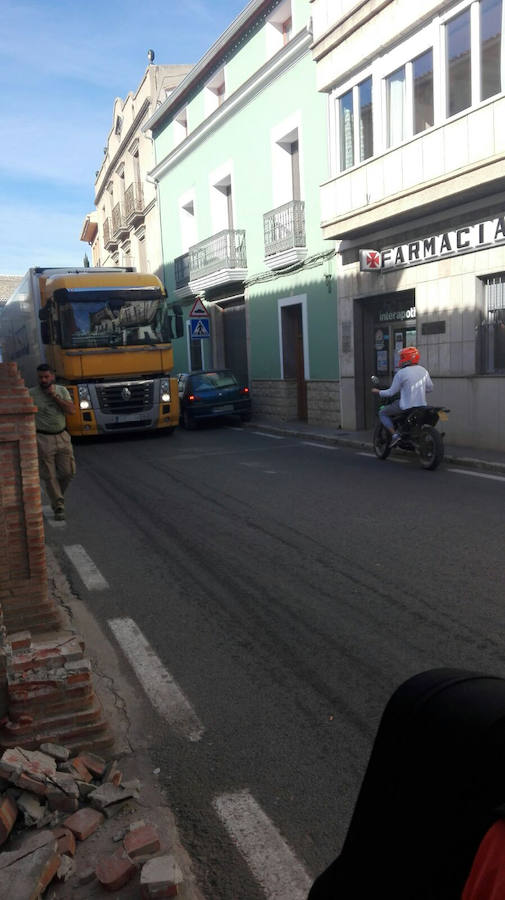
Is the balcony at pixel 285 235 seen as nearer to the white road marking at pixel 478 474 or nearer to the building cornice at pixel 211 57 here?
the building cornice at pixel 211 57

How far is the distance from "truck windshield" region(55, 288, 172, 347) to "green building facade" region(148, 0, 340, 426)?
0.66 m

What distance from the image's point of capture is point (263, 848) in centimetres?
268

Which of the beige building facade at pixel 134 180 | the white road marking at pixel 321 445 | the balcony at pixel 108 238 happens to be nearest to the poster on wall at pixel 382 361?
the white road marking at pixel 321 445

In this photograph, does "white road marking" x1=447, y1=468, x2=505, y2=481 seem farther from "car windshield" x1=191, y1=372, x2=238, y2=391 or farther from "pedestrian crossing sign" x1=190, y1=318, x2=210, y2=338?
"pedestrian crossing sign" x1=190, y1=318, x2=210, y2=338

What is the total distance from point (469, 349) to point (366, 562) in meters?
7.55

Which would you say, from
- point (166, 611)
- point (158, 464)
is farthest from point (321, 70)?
point (166, 611)

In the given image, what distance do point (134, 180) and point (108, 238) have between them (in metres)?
8.09

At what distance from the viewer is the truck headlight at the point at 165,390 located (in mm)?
16844

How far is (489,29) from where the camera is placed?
11250mm

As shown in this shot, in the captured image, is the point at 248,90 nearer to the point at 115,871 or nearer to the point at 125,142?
the point at 125,142

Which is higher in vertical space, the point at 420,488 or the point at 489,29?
the point at 489,29

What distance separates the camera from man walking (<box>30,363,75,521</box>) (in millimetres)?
8789

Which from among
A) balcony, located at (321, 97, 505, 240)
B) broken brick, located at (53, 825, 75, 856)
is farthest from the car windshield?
broken brick, located at (53, 825, 75, 856)

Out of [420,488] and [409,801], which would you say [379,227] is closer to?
[420,488]
